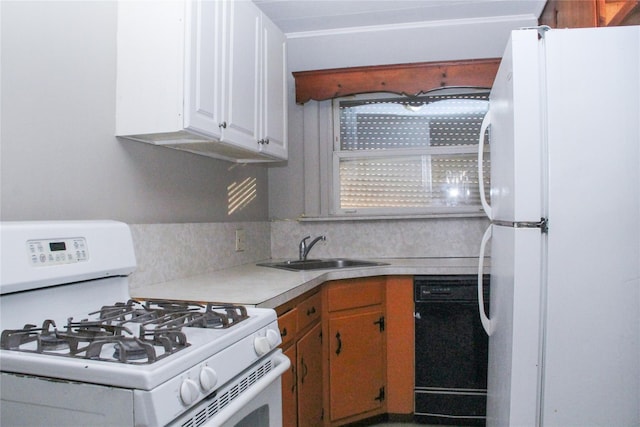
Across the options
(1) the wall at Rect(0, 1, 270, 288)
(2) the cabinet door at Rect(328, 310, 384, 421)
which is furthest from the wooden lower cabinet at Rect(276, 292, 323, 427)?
(1) the wall at Rect(0, 1, 270, 288)

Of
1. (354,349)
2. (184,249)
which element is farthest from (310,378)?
(184,249)

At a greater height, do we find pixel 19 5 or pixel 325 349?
pixel 19 5

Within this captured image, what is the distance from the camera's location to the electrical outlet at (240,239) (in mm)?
2715

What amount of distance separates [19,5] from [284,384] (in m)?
Result: 1.51

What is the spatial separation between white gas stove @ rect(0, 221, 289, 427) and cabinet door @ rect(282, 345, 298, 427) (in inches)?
17.1

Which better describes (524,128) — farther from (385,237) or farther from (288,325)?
(385,237)

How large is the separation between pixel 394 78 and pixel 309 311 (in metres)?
1.71

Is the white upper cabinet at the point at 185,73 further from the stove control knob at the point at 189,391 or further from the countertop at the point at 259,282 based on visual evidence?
the stove control knob at the point at 189,391

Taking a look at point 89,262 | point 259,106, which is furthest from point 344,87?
point 89,262

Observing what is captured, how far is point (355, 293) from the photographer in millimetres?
2463

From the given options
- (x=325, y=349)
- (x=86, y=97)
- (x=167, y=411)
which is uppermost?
(x=86, y=97)

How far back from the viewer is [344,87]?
3092 millimetres

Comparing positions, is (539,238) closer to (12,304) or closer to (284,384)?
(284,384)

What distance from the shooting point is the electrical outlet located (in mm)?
2715
